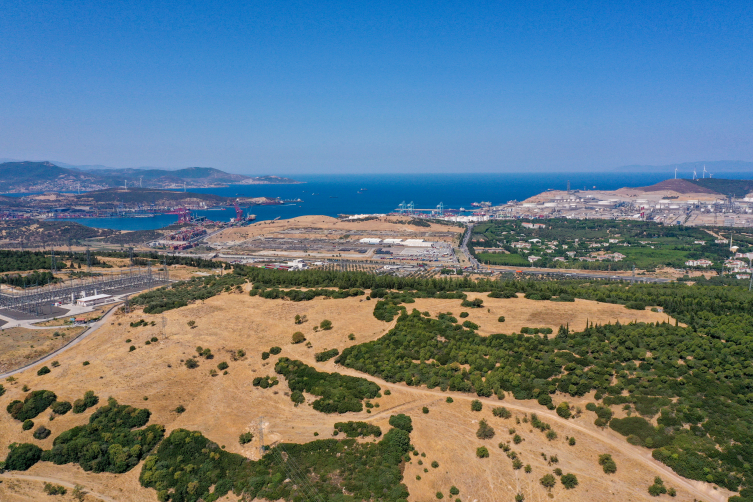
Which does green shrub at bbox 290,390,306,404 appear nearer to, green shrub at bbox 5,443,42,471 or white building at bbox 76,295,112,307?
green shrub at bbox 5,443,42,471

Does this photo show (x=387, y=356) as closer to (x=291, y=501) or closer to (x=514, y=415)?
(x=514, y=415)

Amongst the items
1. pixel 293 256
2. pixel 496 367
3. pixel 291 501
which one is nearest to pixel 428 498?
pixel 291 501

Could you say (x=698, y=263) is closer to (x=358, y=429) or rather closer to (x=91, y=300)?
(x=358, y=429)

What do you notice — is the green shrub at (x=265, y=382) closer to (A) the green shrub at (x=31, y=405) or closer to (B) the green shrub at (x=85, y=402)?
(B) the green shrub at (x=85, y=402)

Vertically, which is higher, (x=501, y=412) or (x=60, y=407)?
(x=501, y=412)

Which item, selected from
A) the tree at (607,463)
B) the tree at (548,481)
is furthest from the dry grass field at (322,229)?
the tree at (548,481)

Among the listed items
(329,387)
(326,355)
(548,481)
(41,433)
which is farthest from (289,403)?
(548,481)

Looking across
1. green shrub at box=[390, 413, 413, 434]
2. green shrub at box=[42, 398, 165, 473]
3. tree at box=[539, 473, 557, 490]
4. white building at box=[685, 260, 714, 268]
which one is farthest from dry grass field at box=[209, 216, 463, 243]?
tree at box=[539, 473, 557, 490]
